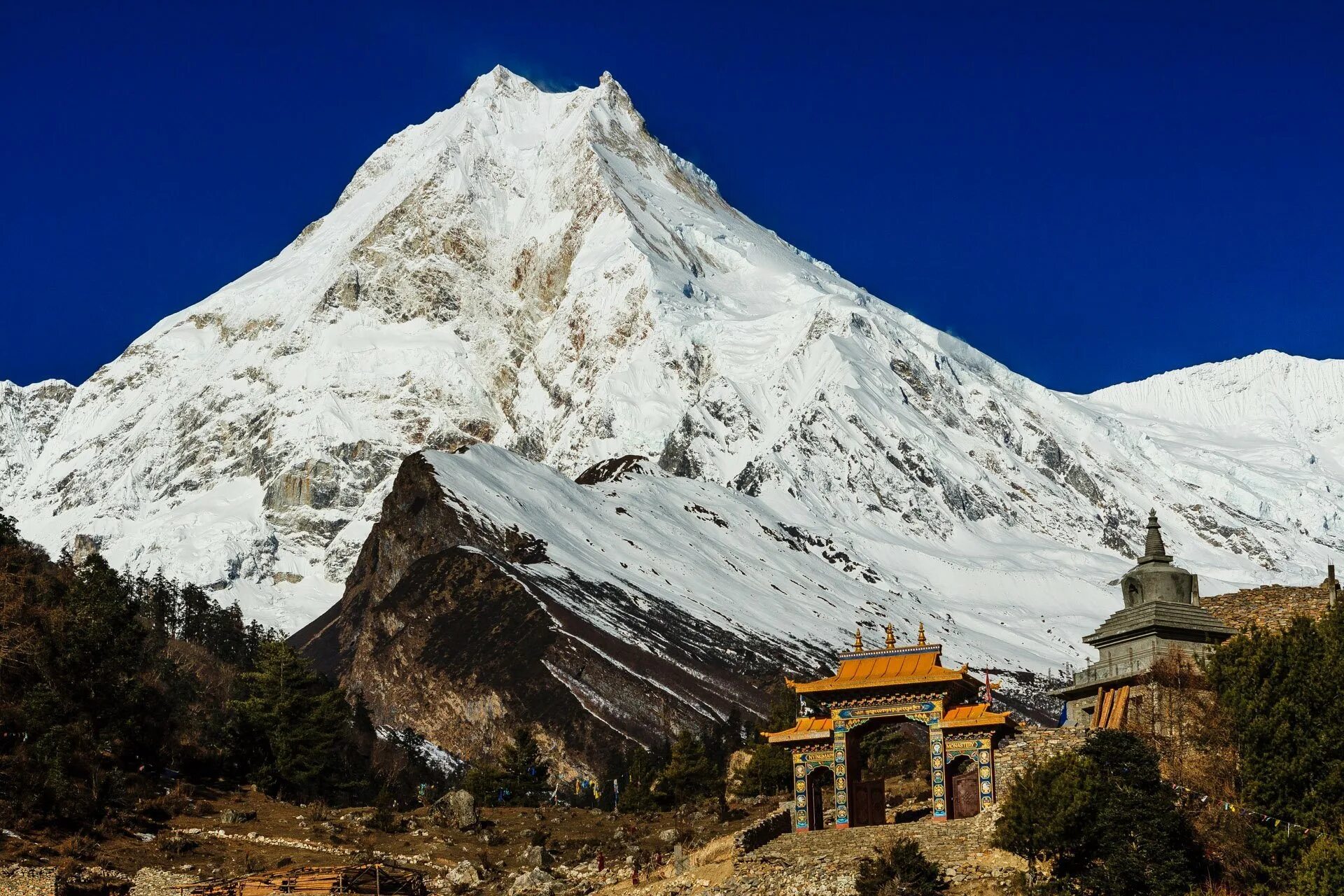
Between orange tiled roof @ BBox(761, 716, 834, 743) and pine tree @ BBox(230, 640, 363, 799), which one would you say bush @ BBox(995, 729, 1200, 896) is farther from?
pine tree @ BBox(230, 640, 363, 799)

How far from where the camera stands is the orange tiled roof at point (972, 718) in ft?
172

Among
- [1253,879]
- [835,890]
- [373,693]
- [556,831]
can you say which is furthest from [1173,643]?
[373,693]

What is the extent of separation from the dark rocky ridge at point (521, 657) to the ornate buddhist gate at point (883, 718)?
7215 centimetres

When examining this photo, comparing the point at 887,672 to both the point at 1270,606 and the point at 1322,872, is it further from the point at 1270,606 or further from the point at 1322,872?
the point at 1322,872

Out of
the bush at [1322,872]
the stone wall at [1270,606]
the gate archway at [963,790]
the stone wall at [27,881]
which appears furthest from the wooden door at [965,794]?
the stone wall at [27,881]

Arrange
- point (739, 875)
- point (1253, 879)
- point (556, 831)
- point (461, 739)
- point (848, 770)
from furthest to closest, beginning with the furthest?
1. point (461, 739)
2. point (556, 831)
3. point (848, 770)
4. point (739, 875)
5. point (1253, 879)

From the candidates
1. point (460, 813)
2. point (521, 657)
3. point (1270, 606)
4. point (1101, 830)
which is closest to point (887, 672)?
point (1101, 830)

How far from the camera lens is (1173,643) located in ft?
185

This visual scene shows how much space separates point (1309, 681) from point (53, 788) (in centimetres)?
3817

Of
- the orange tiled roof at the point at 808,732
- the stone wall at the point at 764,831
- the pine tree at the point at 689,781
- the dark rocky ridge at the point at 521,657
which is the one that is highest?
the dark rocky ridge at the point at 521,657

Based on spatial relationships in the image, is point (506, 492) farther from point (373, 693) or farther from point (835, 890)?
point (835, 890)

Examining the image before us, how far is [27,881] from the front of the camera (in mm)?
53219

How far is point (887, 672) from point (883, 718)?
4.41 feet

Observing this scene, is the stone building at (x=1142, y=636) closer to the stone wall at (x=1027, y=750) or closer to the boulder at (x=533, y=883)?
the stone wall at (x=1027, y=750)
